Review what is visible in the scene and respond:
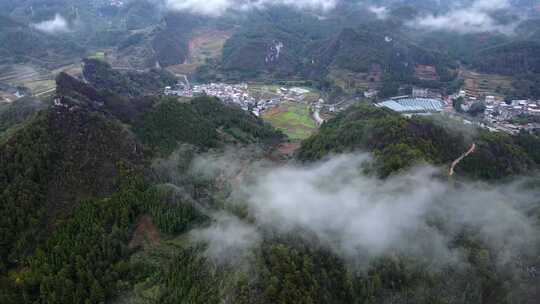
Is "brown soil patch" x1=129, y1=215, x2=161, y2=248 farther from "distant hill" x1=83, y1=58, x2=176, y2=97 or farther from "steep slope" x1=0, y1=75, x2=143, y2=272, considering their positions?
"distant hill" x1=83, y1=58, x2=176, y2=97

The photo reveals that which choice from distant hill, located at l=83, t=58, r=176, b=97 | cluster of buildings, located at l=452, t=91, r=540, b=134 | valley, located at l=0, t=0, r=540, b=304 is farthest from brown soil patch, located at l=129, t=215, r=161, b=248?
cluster of buildings, located at l=452, t=91, r=540, b=134

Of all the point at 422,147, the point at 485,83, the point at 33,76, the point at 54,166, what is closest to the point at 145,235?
the point at 54,166

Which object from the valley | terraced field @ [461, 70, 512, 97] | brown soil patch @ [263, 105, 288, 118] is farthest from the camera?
terraced field @ [461, 70, 512, 97]

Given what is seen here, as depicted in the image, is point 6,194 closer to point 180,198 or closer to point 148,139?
point 180,198

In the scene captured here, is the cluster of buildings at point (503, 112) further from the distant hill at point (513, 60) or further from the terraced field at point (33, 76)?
the terraced field at point (33, 76)

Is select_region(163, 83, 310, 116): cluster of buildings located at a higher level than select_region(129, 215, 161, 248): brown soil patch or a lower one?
lower

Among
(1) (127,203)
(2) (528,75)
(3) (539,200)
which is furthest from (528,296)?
(2) (528,75)
